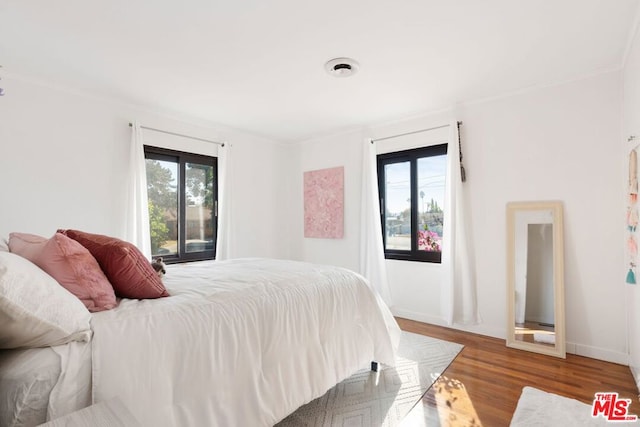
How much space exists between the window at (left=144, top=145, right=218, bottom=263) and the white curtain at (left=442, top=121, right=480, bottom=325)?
2829mm

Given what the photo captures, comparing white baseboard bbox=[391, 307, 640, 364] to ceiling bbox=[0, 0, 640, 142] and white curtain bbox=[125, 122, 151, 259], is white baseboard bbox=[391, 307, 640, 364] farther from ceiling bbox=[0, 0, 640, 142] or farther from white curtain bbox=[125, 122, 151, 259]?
white curtain bbox=[125, 122, 151, 259]

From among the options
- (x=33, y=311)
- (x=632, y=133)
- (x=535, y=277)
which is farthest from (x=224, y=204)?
(x=632, y=133)

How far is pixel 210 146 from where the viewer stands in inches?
160

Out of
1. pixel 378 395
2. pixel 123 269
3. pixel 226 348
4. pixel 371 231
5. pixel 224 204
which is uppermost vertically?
pixel 224 204

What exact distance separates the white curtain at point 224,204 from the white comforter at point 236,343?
5.03ft

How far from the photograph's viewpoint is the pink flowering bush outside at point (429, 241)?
373cm

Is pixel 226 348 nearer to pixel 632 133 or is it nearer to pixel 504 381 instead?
pixel 504 381

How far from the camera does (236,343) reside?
59.4 inches

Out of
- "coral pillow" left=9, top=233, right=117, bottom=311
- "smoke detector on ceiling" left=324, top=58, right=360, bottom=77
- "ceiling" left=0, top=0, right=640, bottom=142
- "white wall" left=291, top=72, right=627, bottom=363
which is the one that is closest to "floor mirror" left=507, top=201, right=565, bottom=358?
"white wall" left=291, top=72, right=627, bottom=363

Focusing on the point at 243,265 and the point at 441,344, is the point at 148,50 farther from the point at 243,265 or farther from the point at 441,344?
the point at 441,344

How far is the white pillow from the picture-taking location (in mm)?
919

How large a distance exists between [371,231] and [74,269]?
10.4 feet

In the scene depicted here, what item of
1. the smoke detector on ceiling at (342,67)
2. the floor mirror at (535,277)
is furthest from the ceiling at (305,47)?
the floor mirror at (535,277)

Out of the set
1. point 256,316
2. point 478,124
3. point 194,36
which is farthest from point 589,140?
point 194,36
